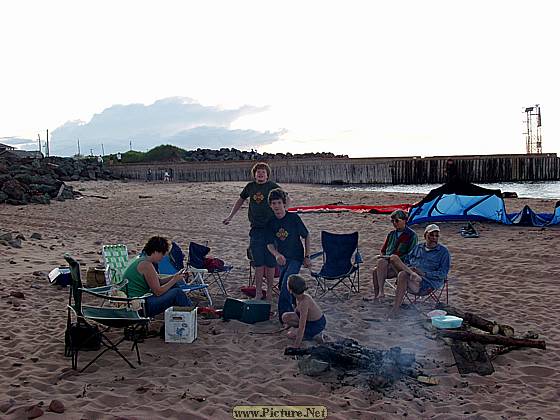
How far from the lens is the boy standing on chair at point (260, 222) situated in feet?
19.7

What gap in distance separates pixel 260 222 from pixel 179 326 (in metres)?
1.57

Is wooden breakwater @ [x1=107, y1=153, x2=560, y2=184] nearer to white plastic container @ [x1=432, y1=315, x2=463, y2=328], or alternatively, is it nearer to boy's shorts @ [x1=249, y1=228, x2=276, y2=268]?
boy's shorts @ [x1=249, y1=228, x2=276, y2=268]

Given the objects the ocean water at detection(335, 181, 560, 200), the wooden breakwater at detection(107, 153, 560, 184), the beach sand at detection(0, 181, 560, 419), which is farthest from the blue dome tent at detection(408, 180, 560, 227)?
the wooden breakwater at detection(107, 153, 560, 184)

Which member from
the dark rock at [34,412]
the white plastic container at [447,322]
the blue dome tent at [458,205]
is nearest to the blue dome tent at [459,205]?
the blue dome tent at [458,205]

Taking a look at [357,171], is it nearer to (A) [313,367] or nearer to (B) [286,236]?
(B) [286,236]

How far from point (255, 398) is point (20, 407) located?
1.50 metres

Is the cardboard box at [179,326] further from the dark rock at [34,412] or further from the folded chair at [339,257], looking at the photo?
the folded chair at [339,257]

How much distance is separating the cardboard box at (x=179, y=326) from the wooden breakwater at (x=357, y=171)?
34.3 meters

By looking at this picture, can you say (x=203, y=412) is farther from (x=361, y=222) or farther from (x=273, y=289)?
(x=361, y=222)

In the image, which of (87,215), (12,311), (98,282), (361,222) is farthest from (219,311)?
(87,215)

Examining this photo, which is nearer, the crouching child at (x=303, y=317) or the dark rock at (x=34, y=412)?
the dark rock at (x=34, y=412)

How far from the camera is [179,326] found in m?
4.91

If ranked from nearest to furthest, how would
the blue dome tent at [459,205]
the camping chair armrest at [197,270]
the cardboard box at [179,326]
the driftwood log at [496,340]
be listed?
the driftwood log at [496,340]
the cardboard box at [179,326]
the camping chair armrest at [197,270]
the blue dome tent at [459,205]

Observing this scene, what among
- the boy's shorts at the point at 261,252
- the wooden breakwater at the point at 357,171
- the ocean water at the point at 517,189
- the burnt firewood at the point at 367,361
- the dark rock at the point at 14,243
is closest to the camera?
the burnt firewood at the point at 367,361
